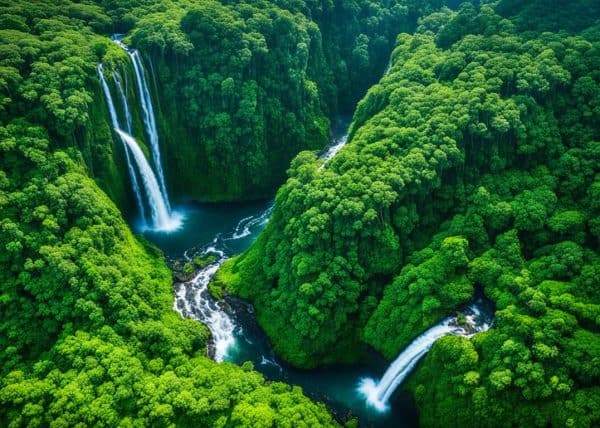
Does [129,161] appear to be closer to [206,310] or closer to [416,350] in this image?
[206,310]

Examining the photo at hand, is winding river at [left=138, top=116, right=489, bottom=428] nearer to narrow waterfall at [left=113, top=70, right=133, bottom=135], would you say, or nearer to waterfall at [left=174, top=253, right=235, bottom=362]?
waterfall at [left=174, top=253, right=235, bottom=362]

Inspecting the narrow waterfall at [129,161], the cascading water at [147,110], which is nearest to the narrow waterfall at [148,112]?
the cascading water at [147,110]

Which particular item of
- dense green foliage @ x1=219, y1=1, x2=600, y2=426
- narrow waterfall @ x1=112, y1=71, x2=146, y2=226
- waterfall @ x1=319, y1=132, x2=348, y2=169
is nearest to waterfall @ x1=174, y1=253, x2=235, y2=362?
dense green foliage @ x1=219, y1=1, x2=600, y2=426

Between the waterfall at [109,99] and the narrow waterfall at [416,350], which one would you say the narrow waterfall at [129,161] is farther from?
the narrow waterfall at [416,350]

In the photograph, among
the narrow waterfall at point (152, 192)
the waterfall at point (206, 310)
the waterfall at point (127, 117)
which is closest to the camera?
the waterfall at point (206, 310)

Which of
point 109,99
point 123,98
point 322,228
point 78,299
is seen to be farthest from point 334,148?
point 78,299
